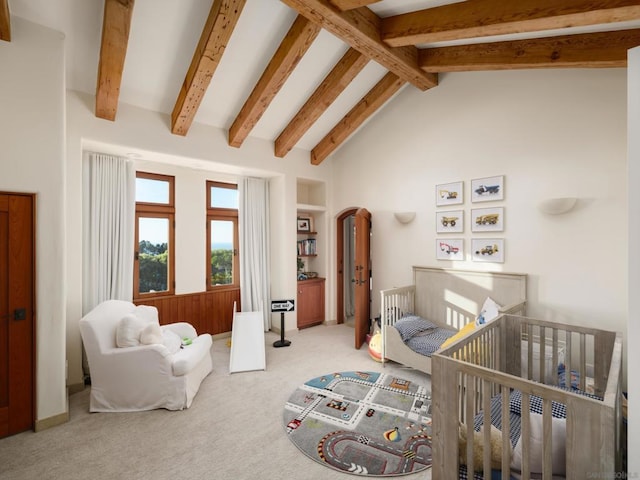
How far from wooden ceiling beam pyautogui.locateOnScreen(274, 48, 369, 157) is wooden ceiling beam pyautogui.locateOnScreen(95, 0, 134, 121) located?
2.04 meters

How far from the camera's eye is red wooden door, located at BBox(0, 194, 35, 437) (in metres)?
2.30

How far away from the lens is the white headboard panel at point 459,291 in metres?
3.32

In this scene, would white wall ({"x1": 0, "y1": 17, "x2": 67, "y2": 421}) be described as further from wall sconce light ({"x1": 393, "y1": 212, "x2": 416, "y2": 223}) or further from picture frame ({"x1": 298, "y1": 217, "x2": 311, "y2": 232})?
wall sconce light ({"x1": 393, "y1": 212, "x2": 416, "y2": 223})

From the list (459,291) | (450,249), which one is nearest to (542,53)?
(450,249)

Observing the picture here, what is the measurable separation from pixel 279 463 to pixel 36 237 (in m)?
2.47

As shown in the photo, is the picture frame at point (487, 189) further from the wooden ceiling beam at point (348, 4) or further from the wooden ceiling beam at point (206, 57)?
the wooden ceiling beam at point (206, 57)

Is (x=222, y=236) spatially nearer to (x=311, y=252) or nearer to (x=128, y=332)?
(x=311, y=252)

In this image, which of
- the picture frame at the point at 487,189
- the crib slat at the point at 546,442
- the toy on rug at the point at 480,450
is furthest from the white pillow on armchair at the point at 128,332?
the picture frame at the point at 487,189

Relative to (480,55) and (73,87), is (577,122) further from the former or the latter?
(73,87)

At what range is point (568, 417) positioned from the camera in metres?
1.19

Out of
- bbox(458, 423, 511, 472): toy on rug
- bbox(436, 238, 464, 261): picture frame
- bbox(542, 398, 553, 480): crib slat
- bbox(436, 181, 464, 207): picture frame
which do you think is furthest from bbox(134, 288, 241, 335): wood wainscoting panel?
bbox(542, 398, 553, 480): crib slat

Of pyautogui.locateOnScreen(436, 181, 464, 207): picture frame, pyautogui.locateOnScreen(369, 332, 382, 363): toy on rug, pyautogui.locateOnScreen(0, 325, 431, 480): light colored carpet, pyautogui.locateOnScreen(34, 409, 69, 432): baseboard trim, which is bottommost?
pyautogui.locateOnScreen(0, 325, 431, 480): light colored carpet

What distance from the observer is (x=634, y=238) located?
1160mm

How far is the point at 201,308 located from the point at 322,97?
3329 mm
